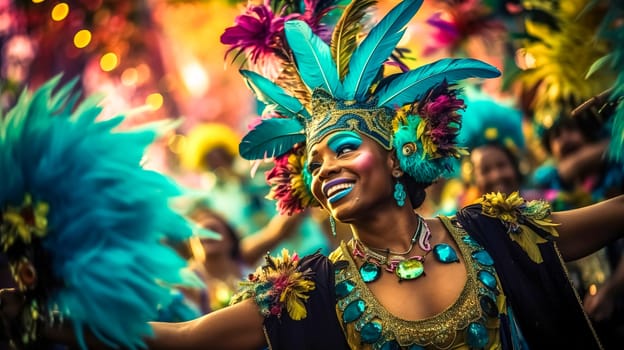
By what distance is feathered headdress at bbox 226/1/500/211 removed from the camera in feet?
11.5

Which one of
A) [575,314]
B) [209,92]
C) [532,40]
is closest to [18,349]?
[575,314]

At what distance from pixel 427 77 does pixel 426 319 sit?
97 cm

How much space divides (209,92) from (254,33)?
46.9 feet

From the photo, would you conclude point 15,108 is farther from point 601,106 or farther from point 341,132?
point 601,106

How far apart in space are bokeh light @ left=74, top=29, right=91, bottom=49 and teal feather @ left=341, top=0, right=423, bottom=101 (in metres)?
6.08

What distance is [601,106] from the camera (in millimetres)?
3734

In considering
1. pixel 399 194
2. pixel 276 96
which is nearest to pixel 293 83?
pixel 276 96

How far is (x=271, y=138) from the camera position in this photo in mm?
3732

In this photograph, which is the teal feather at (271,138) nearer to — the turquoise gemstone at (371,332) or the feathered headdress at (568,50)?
the turquoise gemstone at (371,332)

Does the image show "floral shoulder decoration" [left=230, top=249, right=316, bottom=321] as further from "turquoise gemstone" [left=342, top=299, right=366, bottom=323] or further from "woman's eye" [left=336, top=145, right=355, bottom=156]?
"woman's eye" [left=336, top=145, right=355, bottom=156]

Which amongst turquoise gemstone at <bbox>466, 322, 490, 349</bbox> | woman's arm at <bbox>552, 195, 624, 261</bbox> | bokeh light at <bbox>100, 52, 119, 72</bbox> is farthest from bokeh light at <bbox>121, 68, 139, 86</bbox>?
turquoise gemstone at <bbox>466, 322, 490, 349</bbox>

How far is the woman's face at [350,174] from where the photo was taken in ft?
11.2

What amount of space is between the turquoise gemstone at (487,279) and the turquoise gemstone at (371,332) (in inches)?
17.3

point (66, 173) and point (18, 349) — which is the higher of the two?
point (66, 173)
